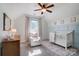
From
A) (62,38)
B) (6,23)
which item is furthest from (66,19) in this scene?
(6,23)

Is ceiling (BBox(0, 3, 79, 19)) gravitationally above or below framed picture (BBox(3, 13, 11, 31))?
above

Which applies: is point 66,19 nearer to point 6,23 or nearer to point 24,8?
point 24,8

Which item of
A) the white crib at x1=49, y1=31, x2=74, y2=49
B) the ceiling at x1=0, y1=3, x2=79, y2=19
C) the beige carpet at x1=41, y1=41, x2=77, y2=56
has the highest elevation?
the ceiling at x1=0, y1=3, x2=79, y2=19

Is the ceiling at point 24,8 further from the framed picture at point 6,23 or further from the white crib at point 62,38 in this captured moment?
the white crib at point 62,38

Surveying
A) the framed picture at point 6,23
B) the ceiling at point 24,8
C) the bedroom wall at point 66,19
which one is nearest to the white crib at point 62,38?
the bedroom wall at point 66,19

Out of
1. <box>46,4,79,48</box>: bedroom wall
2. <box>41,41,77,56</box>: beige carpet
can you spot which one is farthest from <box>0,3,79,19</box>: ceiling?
<box>41,41,77,56</box>: beige carpet

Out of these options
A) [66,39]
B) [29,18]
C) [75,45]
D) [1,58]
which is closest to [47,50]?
[66,39]

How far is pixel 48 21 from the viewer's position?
1787 millimetres

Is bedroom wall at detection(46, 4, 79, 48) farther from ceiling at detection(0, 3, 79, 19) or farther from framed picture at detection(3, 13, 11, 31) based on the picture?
framed picture at detection(3, 13, 11, 31)

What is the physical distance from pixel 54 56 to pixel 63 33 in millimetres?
439

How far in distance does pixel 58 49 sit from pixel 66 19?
545mm

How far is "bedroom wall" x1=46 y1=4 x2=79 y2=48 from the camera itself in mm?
1726

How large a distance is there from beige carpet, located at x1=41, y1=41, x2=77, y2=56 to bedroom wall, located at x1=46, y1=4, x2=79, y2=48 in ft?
0.44

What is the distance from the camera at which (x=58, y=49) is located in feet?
5.74
